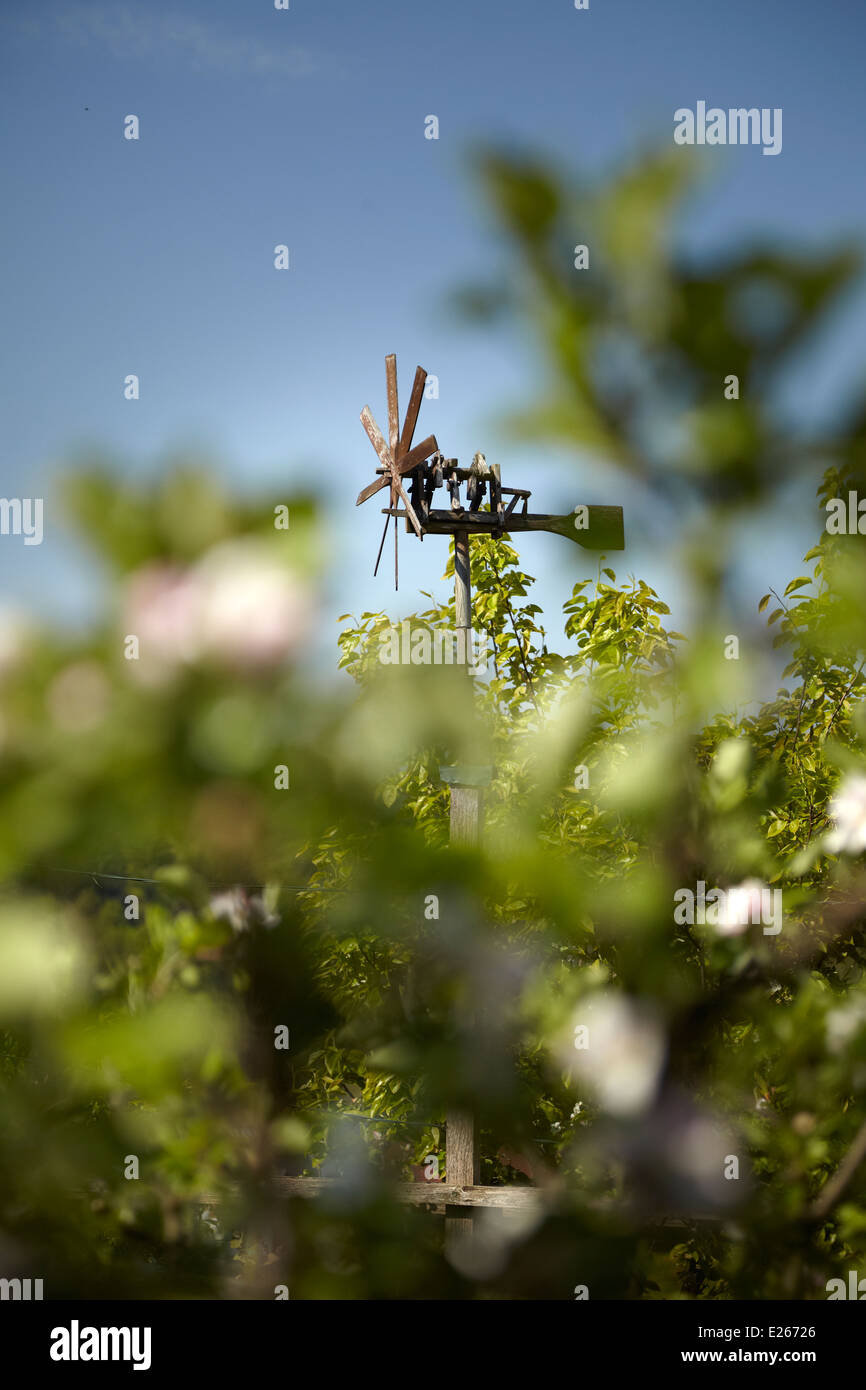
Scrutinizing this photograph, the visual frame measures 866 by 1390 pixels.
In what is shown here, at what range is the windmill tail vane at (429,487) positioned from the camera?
82 centimetres

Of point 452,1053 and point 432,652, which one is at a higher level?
point 432,652

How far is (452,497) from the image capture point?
94 centimetres

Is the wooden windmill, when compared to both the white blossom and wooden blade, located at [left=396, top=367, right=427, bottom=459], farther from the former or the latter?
the white blossom

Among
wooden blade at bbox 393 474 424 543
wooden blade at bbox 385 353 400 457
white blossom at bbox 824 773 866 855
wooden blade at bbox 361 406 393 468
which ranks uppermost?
wooden blade at bbox 385 353 400 457

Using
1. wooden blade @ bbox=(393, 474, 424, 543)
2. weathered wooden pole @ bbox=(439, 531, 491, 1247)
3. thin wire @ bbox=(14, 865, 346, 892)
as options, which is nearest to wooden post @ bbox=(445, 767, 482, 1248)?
weathered wooden pole @ bbox=(439, 531, 491, 1247)

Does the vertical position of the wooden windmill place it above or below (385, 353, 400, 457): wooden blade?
below

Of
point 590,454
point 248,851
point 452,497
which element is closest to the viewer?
point 248,851

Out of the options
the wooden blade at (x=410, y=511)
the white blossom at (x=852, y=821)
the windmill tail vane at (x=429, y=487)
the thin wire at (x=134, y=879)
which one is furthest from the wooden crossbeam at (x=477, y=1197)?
the wooden blade at (x=410, y=511)

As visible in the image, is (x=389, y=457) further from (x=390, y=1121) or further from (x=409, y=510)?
(x=390, y=1121)

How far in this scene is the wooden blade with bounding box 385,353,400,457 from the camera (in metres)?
0.85

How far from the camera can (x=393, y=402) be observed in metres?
0.93
